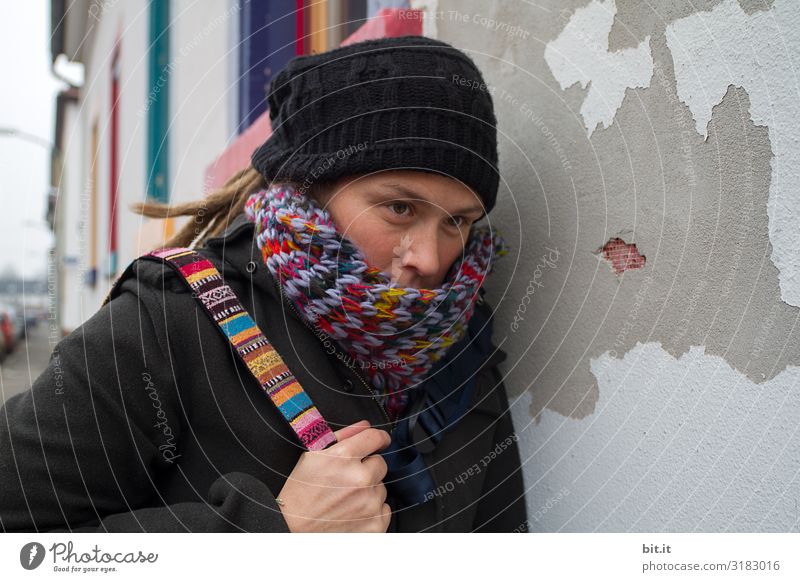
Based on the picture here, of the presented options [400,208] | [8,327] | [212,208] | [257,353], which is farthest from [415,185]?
[8,327]

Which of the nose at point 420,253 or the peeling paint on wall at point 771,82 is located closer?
the peeling paint on wall at point 771,82

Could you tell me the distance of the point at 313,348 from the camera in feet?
2.92

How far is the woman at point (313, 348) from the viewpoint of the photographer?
752 mm

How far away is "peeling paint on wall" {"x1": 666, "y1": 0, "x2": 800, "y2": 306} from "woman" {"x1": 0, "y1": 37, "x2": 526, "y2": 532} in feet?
1.01

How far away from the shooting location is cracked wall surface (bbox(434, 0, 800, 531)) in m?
0.71

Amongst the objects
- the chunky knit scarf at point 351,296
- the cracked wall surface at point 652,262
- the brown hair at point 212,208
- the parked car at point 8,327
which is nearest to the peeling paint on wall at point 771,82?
the cracked wall surface at point 652,262

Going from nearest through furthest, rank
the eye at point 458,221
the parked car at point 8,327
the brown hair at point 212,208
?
the eye at point 458,221 → the brown hair at point 212,208 → the parked car at point 8,327

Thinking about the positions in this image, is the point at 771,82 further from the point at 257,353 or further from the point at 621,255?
the point at 257,353

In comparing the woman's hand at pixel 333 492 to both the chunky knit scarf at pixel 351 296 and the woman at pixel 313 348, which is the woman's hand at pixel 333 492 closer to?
the woman at pixel 313 348

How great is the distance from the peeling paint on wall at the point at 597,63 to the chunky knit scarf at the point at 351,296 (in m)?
0.33

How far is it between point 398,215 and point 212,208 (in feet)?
1.32
